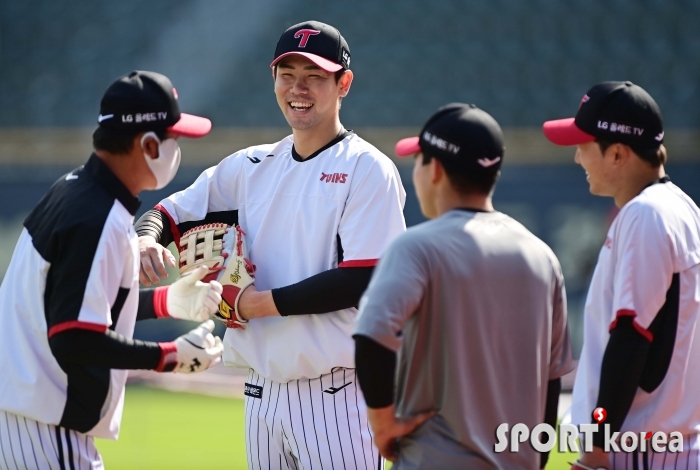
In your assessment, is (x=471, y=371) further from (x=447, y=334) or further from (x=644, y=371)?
(x=644, y=371)

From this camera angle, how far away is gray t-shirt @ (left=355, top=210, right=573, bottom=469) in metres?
2.38

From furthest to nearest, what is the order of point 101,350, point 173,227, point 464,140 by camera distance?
point 173,227, point 101,350, point 464,140

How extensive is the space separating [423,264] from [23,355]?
126 cm

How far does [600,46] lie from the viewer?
11281mm

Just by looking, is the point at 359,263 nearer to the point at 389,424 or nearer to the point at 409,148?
the point at 409,148

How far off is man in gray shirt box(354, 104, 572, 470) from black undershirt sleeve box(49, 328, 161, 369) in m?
0.70

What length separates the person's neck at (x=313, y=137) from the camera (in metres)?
3.69

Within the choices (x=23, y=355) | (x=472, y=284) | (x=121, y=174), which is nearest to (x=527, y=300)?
(x=472, y=284)

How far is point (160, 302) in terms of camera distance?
3146 millimetres

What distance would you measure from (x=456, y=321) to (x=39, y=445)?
4.39 ft

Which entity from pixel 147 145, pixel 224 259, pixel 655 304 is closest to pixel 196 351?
pixel 147 145

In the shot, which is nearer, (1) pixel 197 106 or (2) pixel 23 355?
(2) pixel 23 355

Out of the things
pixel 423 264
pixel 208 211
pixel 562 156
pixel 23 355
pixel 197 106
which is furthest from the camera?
pixel 197 106

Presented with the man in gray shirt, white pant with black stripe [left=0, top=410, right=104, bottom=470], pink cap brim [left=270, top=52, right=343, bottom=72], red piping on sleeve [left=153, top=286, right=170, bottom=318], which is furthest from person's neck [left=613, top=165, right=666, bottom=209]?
white pant with black stripe [left=0, top=410, right=104, bottom=470]
